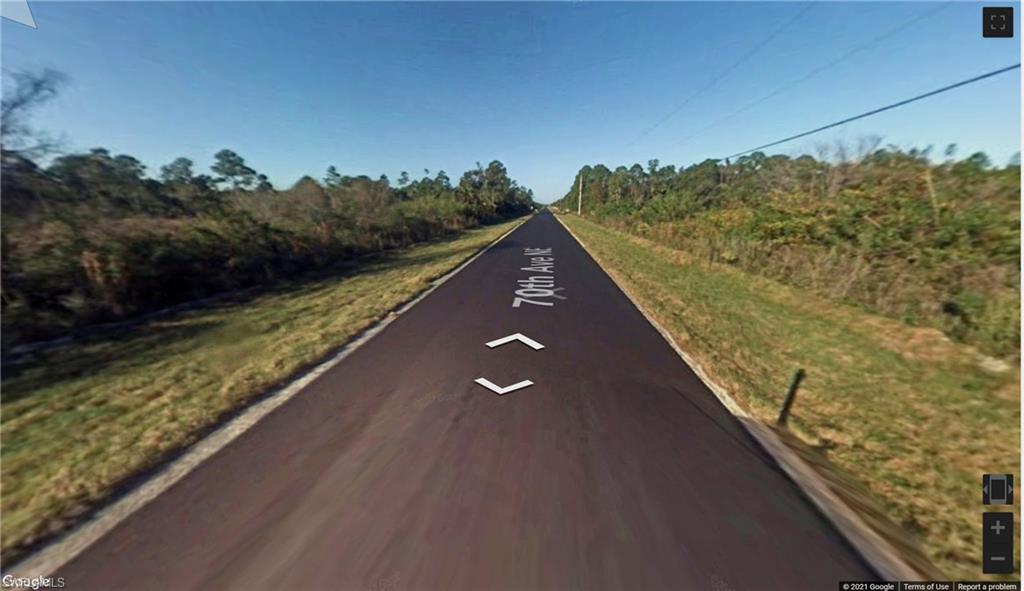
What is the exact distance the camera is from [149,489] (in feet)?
8.73

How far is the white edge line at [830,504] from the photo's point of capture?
2270 mm

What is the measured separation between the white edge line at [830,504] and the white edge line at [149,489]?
4.90m

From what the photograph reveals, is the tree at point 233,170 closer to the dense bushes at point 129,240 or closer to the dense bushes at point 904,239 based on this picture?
the dense bushes at point 129,240

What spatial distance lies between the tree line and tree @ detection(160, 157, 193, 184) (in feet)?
0.23

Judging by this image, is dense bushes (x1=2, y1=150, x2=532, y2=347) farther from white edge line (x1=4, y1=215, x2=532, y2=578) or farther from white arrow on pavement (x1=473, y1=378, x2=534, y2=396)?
white arrow on pavement (x1=473, y1=378, x2=534, y2=396)

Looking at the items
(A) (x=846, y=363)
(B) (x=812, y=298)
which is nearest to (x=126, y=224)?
(A) (x=846, y=363)

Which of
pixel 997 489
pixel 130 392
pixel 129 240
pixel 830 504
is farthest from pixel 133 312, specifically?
pixel 997 489

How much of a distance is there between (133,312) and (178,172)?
9.77 metres

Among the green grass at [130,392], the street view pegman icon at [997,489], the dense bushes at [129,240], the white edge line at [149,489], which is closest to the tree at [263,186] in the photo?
the dense bushes at [129,240]

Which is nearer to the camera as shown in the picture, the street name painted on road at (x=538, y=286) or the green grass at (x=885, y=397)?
the green grass at (x=885, y=397)

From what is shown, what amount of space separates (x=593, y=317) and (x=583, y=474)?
15.6 feet

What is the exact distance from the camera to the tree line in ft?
20.1

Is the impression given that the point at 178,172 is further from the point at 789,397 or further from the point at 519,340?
the point at 789,397

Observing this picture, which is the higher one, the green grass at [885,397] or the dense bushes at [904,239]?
the dense bushes at [904,239]
